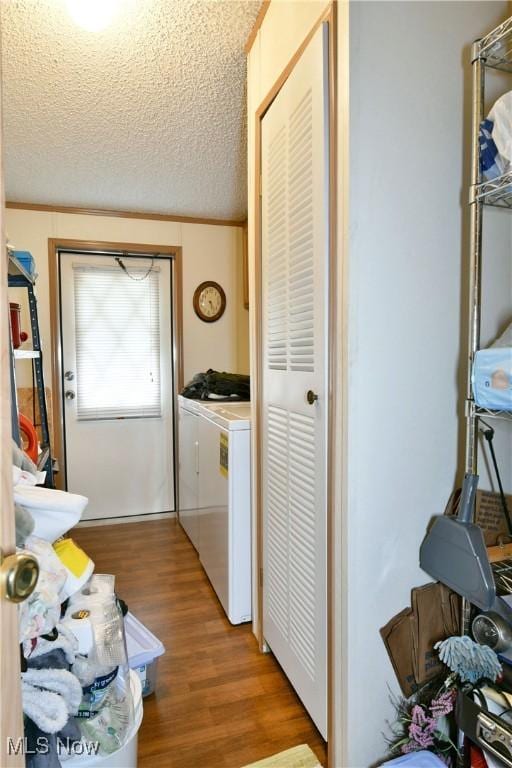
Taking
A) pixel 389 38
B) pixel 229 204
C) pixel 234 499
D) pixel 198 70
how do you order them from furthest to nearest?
pixel 229 204 < pixel 234 499 < pixel 198 70 < pixel 389 38

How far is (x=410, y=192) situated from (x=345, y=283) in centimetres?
32

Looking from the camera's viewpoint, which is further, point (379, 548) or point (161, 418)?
point (161, 418)

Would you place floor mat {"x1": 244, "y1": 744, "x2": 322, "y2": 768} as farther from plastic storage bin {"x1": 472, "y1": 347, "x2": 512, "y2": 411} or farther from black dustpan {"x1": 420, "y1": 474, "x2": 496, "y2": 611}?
plastic storage bin {"x1": 472, "y1": 347, "x2": 512, "y2": 411}

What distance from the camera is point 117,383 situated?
3.57 metres

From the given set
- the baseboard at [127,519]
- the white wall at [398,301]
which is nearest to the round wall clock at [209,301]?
the baseboard at [127,519]

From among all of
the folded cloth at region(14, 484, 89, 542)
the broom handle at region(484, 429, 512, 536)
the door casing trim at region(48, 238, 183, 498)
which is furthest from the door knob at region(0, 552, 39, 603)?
the door casing trim at region(48, 238, 183, 498)

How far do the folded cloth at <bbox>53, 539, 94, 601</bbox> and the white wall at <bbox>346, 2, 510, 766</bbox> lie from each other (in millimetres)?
701

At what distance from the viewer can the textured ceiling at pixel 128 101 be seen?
1622 millimetres

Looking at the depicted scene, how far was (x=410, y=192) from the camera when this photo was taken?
121cm

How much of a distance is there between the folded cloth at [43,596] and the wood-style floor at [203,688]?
2.57 feet

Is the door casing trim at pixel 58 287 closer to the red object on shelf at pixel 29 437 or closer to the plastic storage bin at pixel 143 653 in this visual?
the red object on shelf at pixel 29 437

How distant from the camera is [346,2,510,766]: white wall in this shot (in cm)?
117

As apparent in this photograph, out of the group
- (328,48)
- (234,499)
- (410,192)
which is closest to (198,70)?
(328,48)

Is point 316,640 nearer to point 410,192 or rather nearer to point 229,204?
point 410,192
